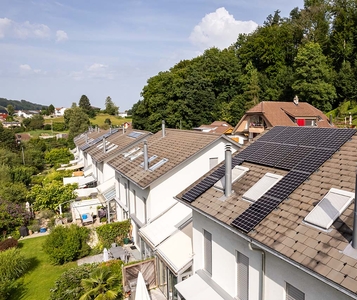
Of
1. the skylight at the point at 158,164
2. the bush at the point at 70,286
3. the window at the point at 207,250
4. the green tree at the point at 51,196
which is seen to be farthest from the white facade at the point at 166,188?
the green tree at the point at 51,196

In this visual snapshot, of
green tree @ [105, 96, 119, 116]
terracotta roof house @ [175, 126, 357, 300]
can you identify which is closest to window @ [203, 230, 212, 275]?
terracotta roof house @ [175, 126, 357, 300]

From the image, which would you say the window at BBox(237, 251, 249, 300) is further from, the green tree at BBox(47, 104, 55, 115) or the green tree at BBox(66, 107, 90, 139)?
the green tree at BBox(47, 104, 55, 115)

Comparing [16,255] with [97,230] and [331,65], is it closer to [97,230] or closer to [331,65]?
[97,230]

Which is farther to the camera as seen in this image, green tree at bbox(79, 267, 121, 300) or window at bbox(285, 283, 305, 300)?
green tree at bbox(79, 267, 121, 300)

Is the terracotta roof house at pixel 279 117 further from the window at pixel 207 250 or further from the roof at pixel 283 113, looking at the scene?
the window at pixel 207 250

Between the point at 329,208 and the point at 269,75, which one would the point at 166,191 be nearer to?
the point at 329,208

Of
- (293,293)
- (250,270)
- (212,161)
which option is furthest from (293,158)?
(212,161)

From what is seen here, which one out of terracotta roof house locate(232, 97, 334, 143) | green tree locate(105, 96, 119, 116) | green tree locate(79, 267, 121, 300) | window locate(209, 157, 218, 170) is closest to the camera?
green tree locate(79, 267, 121, 300)
